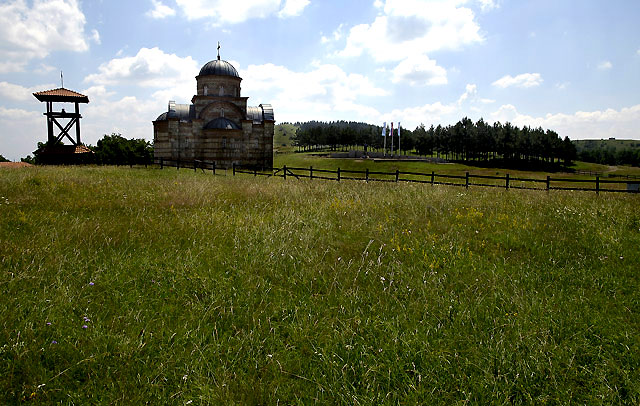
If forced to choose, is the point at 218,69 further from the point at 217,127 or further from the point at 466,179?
the point at 466,179

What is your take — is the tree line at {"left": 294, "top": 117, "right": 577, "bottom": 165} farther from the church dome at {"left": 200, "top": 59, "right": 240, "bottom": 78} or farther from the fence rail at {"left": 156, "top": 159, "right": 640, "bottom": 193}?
the church dome at {"left": 200, "top": 59, "right": 240, "bottom": 78}

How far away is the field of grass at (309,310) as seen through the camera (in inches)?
171

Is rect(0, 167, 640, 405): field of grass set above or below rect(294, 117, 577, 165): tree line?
below

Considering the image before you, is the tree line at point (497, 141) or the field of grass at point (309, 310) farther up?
the tree line at point (497, 141)

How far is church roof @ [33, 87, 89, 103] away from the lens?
3758cm

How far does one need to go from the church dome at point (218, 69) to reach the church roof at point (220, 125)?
5992 mm

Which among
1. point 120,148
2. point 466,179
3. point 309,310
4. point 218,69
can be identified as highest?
point 218,69

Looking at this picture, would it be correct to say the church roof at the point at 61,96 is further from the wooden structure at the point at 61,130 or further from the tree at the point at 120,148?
the tree at the point at 120,148

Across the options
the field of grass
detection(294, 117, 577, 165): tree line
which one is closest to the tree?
the field of grass

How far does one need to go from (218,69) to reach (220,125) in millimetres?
7581

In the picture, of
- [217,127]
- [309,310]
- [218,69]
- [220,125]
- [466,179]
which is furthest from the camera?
[218,69]

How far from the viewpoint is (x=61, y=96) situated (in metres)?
38.3

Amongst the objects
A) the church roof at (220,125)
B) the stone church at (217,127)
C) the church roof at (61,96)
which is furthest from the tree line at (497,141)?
the church roof at (61,96)

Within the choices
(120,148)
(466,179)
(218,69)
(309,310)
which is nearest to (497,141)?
(218,69)
